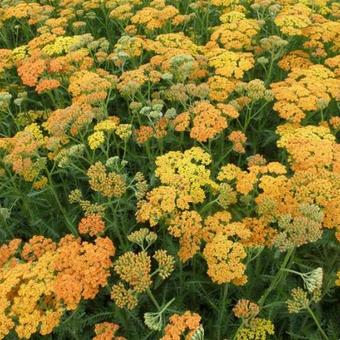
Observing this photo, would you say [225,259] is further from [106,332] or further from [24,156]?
[24,156]

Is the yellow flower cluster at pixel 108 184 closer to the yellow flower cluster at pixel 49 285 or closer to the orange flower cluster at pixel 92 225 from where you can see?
the orange flower cluster at pixel 92 225

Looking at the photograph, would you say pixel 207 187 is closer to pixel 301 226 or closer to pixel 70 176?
pixel 301 226

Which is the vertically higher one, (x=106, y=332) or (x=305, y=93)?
(x=305, y=93)

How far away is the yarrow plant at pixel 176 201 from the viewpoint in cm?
372

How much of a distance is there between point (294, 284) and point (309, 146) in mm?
1417

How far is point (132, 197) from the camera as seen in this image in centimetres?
527

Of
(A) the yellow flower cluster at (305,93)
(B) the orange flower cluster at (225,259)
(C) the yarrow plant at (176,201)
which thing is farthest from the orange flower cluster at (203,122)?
(B) the orange flower cluster at (225,259)

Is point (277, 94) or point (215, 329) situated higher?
point (277, 94)

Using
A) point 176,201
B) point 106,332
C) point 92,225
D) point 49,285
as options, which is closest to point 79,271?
point 49,285

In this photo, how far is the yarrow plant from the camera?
12.2 ft

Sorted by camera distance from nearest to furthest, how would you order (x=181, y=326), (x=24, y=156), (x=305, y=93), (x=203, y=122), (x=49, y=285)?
(x=181, y=326), (x=49, y=285), (x=24, y=156), (x=203, y=122), (x=305, y=93)

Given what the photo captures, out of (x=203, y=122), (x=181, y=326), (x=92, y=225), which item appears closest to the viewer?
(x=181, y=326)

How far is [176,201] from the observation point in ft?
14.3

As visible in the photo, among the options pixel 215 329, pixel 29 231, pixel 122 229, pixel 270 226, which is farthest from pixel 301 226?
pixel 29 231
